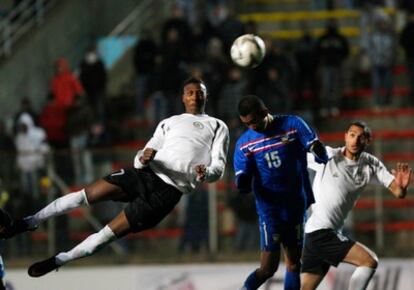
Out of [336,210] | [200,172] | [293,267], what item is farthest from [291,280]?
[200,172]

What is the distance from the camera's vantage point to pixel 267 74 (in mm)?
19750

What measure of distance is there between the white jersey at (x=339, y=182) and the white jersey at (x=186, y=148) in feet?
4.41

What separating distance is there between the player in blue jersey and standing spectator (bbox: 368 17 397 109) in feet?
→ 25.5

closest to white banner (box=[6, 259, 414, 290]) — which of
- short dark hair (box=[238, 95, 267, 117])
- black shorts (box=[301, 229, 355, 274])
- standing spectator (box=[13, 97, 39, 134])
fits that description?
standing spectator (box=[13, 97, 39, 134])

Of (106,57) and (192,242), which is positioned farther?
(106,57)

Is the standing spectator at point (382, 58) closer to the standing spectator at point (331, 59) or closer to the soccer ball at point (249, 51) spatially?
the standing spectator at point (331, 59)

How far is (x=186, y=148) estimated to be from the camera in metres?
12.7

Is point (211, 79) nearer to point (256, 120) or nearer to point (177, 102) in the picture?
point (177, 102)

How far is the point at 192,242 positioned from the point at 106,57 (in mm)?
6779

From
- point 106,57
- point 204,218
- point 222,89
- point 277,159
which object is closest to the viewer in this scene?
point 277,159

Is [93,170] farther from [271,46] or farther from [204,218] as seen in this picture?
[271,46]

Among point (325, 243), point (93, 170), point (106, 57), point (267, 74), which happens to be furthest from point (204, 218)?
point (106, 57)

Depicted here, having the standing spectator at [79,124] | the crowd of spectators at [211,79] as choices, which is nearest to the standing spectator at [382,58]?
the crowd of spectators at [211,79]

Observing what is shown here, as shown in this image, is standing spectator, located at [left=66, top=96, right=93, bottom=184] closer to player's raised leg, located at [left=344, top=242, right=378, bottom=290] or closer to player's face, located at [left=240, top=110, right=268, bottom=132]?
player's raised leg, located at [left=344, top=242, right=378, bottom=290]
